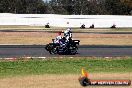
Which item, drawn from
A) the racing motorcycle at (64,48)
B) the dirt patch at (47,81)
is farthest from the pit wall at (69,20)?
the dirt patch at (47,81)

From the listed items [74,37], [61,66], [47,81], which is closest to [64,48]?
[61,66]

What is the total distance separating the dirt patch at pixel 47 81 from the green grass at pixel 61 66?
1.41 meters

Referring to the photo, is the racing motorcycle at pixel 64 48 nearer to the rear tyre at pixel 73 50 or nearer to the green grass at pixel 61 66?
the rear tyre at pixel 73 50

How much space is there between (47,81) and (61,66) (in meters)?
5.04

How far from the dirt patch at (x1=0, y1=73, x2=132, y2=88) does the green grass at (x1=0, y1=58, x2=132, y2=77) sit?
141 centimetres

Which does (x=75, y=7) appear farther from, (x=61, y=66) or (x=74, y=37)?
(x=61, y=66)

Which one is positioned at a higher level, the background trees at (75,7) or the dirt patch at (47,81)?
the dirt patch at (47,81)

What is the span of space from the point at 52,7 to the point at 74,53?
11447 cm

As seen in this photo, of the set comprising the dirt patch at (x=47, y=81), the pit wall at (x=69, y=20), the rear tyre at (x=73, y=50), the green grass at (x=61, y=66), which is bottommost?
the pit wall at (x=69, y=20)

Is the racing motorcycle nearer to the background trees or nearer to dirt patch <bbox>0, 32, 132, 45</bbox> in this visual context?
dirt patch <bbox>0, 32, 132, 45</bbox>

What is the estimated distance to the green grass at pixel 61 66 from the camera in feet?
60.7

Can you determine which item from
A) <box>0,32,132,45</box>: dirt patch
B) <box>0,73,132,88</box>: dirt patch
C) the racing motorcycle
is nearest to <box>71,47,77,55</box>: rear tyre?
the racing motorcycle

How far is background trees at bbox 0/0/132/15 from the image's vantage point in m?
108

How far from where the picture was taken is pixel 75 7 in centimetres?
12050
